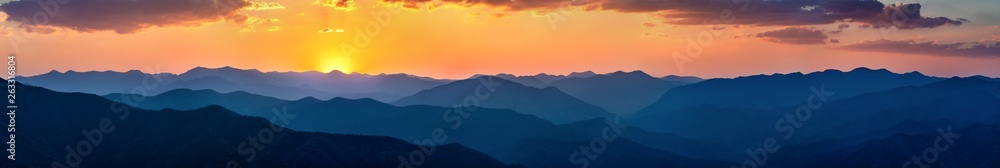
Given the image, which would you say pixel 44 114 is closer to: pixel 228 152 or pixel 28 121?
pixel 28 121

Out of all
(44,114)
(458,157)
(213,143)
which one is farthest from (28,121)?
(458,157)

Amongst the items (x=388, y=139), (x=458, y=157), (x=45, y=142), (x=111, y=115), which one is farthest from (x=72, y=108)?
(x=458, y=157)

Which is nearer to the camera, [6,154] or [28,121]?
[6,154]

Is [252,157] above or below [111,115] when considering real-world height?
below

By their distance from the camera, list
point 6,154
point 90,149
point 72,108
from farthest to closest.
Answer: point 72,108, point 90,149, point 6,154

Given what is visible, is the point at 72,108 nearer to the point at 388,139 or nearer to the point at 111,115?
the point at 111,115

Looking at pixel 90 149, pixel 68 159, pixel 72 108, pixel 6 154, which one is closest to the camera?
pixel 6 154
